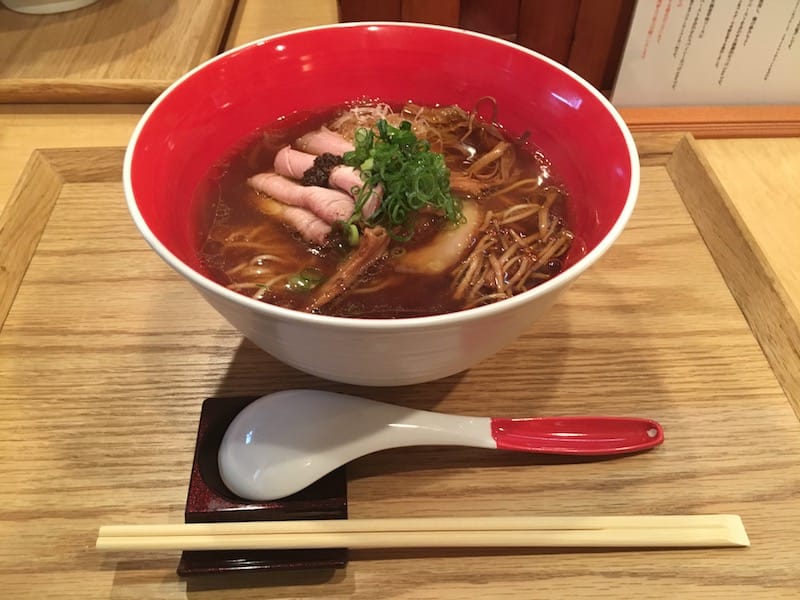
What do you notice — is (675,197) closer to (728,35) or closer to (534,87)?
(534,87)

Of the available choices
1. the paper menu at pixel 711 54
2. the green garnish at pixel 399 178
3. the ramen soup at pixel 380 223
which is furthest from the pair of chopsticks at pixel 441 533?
the paper menu at pixel 711 54

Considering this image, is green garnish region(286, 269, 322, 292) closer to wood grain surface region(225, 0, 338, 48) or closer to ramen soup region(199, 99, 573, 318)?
ramen soup region(199, 99, 573, 318)

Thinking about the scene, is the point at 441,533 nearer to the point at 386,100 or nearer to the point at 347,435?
the point at 347,435

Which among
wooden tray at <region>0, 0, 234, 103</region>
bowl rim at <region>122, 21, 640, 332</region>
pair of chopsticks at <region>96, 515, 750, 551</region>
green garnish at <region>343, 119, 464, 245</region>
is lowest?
wooden tray at <region>0, 0, 234, 103</region>

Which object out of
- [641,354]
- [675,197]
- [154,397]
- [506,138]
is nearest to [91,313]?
[154,397]

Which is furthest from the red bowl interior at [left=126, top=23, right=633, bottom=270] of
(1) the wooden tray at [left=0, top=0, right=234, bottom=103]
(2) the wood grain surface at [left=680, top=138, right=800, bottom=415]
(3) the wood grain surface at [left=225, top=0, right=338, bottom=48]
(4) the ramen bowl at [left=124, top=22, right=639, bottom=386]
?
(3) the wood grain surface at [left=225, top=0, right=338, bottom=48]

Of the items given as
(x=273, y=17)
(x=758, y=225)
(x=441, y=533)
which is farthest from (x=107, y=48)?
(x=758, y=225)
